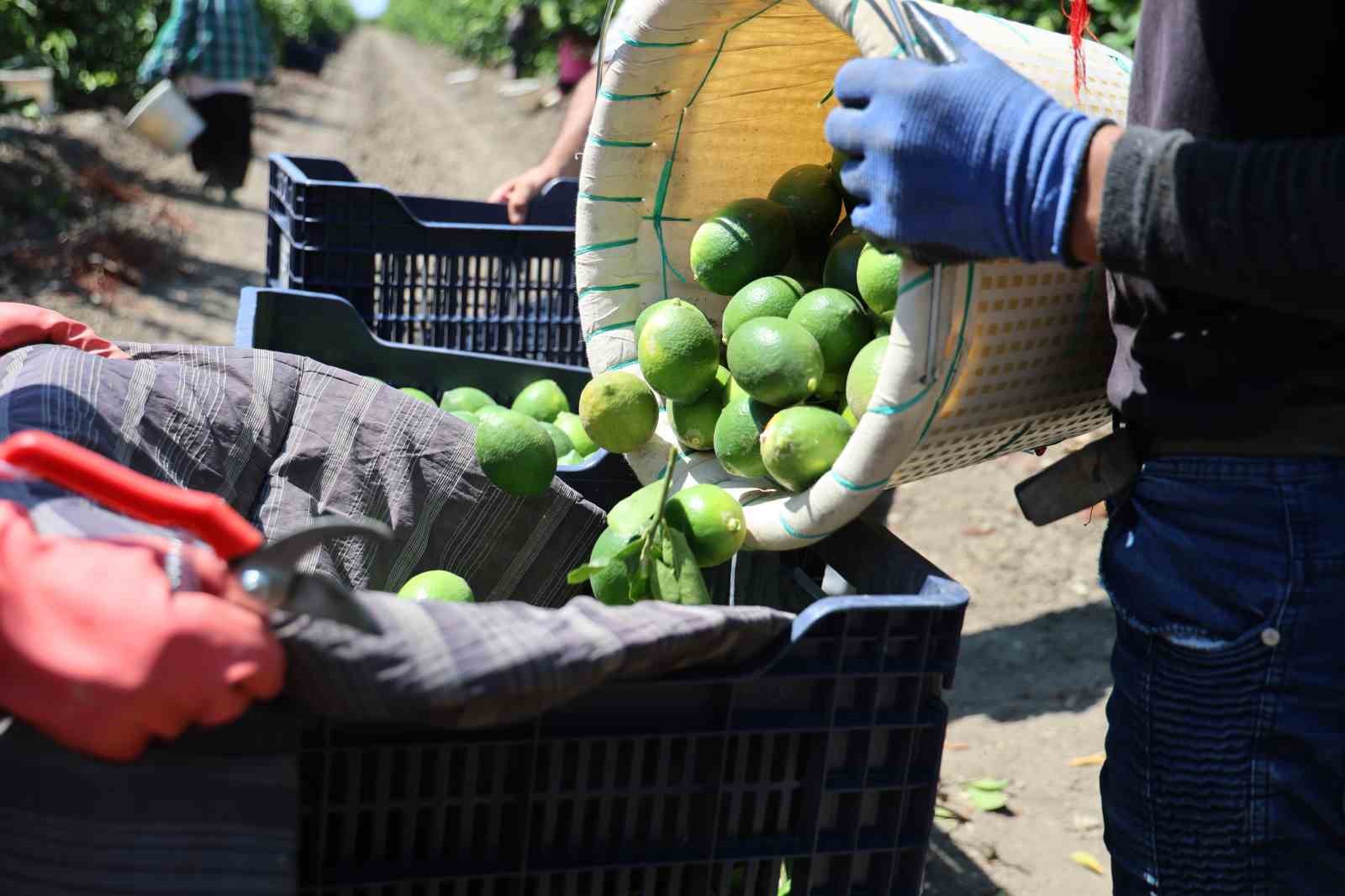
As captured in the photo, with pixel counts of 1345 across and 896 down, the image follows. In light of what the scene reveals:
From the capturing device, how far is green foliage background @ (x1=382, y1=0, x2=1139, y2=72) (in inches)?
224

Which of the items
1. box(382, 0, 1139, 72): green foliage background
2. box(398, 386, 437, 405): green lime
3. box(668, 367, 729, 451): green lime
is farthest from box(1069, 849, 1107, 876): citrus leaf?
box(382, 0, 1139, 72): green foliage background

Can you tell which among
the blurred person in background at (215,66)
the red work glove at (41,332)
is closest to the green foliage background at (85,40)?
the blurred person in background at (215,66)

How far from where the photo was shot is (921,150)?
1.34m

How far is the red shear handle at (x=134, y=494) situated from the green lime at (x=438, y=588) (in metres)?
0.60

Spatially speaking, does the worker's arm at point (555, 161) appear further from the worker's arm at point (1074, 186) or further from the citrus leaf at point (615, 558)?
the worker's arm at point (1074, 186)

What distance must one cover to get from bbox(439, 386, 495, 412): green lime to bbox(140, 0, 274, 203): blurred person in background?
25.2 ft

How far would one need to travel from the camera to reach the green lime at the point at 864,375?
169cm

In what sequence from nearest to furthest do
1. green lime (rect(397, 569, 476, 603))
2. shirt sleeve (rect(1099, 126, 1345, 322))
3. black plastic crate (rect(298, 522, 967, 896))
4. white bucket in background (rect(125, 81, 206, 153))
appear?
shirt sleeve (rect(1099, 126, 1345, 322)), black plastic crate (rect(298, 522, 967, 896)), green lime (rect(397, 569, 476, 603)), white bucket in background (rect(125, 81, 206, 153))

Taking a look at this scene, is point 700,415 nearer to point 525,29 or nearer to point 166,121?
point 166,121

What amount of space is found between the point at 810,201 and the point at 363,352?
1.12 m

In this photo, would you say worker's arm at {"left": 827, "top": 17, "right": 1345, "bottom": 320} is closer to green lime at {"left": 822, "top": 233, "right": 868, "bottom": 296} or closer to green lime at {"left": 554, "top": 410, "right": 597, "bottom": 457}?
green lime at {"left": 822, "top": 233, "right": 868, "bottom": 296}

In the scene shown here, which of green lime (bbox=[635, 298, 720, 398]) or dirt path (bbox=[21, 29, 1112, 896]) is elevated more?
green lime (bbox=[635, 298, 720, 398])

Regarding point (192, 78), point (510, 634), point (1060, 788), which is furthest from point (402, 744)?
point (192, 78)

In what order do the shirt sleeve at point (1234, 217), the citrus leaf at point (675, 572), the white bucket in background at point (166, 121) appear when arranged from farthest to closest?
the white bucket in background at point (166, 121)
the citrus leaf at point (675, 572)
the shirt sleeve at point (1234, 217)
